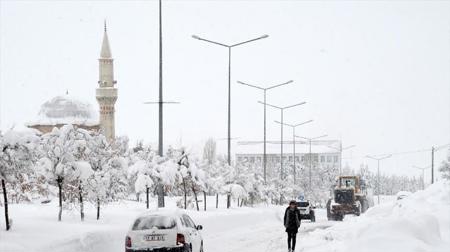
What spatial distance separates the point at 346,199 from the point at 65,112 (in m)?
66.8

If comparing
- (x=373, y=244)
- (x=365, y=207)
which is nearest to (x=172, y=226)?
(x=373, y=244)

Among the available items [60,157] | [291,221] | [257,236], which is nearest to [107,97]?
[257,236]

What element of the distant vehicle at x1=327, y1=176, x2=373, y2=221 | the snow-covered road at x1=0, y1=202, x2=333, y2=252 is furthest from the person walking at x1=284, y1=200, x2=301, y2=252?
the distant vehicle at x1=327, y1=176, x2=373, y2=221

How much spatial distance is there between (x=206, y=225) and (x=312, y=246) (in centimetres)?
1100

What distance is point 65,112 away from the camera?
110000 millimetres

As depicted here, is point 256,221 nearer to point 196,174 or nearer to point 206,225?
point 196,174

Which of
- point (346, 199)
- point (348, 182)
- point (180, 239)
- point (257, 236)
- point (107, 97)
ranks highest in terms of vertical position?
point (107, 97)

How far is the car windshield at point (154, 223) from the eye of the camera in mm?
16500

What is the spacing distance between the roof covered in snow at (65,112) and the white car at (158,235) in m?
93.3

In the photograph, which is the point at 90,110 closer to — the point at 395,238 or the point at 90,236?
the point at 90,236

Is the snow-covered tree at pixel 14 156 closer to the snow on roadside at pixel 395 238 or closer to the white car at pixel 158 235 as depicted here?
the white car at pixel 158 235

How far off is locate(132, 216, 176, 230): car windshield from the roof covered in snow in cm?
9322

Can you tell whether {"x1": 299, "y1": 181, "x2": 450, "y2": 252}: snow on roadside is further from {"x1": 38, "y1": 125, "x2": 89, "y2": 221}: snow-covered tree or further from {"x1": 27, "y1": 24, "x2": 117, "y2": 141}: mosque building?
{"x1": 27, "y1": 24, "x2": 117, "y2": 141}: mosque building

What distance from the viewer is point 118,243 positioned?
2238cm
